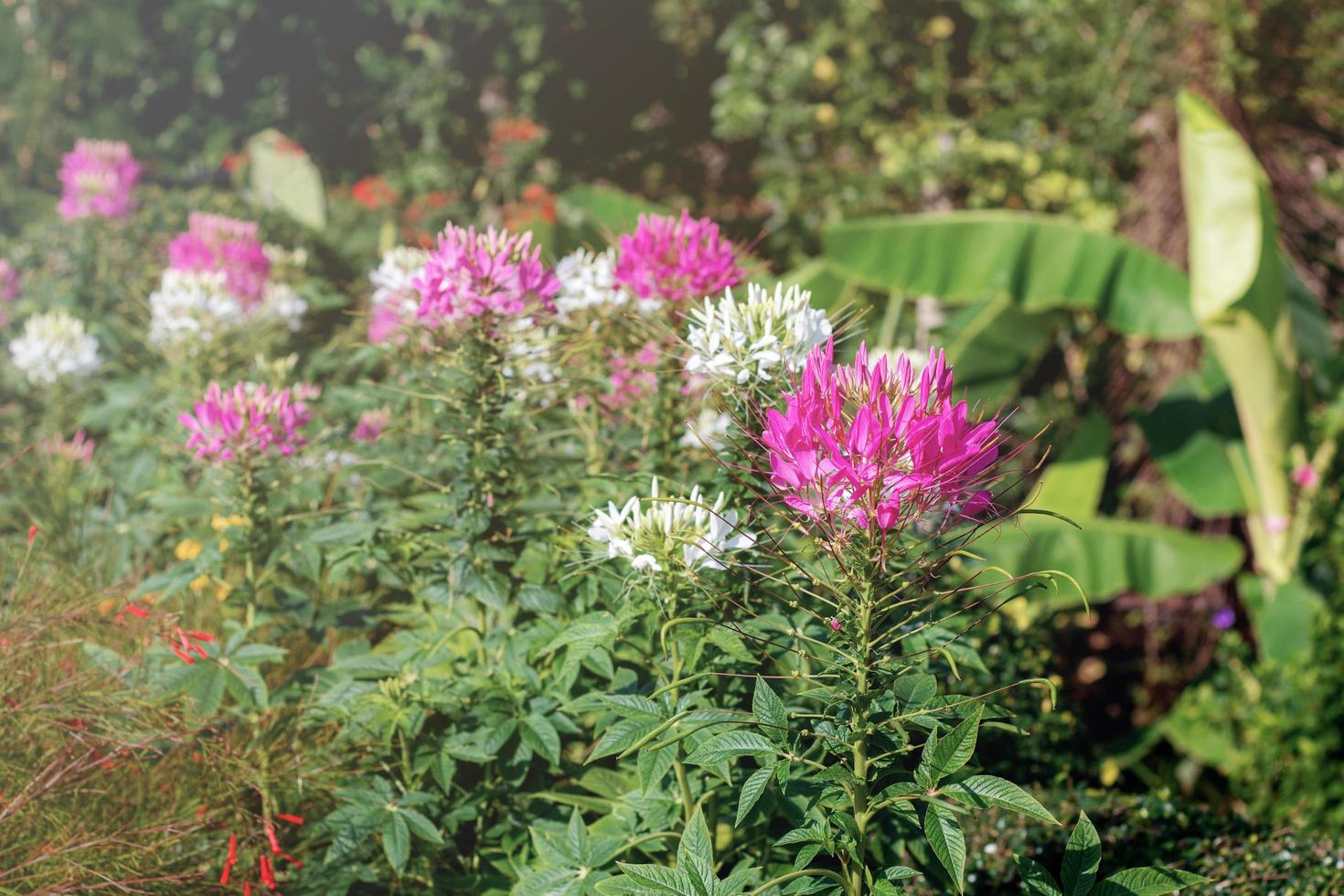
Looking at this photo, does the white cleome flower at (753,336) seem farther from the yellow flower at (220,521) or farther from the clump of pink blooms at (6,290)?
the clump of pink blooms at (6,290)

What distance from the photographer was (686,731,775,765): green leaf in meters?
1.74

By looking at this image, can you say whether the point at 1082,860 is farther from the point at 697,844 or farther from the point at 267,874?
the point at 267,874

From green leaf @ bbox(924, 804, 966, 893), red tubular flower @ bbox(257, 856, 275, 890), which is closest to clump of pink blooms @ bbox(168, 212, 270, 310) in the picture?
red tubular flower @ bbox(257, 856, 275, 890)

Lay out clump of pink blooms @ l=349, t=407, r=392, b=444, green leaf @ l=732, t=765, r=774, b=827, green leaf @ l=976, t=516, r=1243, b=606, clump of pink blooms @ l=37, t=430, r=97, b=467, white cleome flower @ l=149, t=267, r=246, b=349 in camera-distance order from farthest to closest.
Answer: green leaf @ l=976, t=516, r=1243, b=606, clump of pink blooms @ l=37, t=430, r=97, b=467, white cleome flower @ l=149, t=267, r=246, b=349, clump of pink blooms @ l=349, t=407, r=392, b=444, green leaf @ l=732, t=765, r=774, b=827

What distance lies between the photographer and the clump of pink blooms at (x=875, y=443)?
5.29 feet

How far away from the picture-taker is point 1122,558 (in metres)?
4.96

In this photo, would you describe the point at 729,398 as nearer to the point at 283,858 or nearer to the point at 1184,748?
the point at 283,858

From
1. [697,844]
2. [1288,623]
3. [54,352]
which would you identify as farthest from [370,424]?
[1288,623]

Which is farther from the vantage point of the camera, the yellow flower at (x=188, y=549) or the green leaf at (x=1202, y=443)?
the green leaf at (x=1202, y=443)

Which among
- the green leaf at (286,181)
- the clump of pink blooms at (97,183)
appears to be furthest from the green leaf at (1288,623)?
the clump of pink blooms at (97,183)

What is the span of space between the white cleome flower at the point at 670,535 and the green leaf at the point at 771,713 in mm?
211

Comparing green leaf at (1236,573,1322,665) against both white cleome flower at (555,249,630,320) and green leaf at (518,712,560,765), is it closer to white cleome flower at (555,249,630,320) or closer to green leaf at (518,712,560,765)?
white cleome flower at (555,249,630,320)

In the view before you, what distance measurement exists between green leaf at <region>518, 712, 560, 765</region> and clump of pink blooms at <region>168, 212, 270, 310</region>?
2.19 meters

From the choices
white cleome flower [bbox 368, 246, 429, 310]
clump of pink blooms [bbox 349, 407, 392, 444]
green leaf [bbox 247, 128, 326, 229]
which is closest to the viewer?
white cleome flower [bbox 368, 246, 429, 310]
